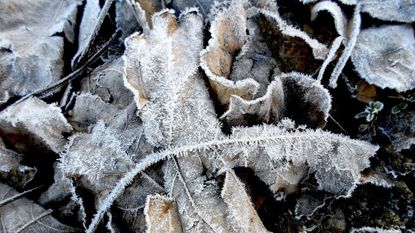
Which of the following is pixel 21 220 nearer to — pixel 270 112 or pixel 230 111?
pixel 230 111

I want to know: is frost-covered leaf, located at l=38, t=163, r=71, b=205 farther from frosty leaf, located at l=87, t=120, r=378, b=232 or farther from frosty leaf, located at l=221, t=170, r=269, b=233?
frosty leaf, located at l=221, t=170, r=269, b=233

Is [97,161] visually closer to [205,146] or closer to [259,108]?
[205,146]

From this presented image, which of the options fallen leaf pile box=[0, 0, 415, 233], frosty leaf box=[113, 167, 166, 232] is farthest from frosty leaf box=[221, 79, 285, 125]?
frosty leaf box=[113, 167, 166, 232]

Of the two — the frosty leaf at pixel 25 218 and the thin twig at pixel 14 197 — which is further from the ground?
the thin twig at pixel 14 197

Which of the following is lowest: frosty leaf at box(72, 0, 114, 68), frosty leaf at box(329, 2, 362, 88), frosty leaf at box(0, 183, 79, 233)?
frosty leaf at box(0, 183, 79, 233)

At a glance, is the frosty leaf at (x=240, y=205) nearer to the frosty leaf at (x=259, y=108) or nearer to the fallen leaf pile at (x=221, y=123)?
the fallen leaf pile at (x=221, y=123)

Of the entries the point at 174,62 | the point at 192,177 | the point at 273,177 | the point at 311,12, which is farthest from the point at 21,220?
the point at 311,12

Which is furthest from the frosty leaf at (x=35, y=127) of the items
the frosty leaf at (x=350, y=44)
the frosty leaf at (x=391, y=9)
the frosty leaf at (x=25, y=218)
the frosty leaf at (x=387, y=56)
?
the frosty leaf at (x=391, y=9)

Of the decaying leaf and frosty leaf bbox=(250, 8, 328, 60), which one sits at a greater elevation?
frosty leaf bbox=(250, 8, 328, 60)

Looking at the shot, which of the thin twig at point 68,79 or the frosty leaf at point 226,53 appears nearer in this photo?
the frosty leaf at point 226,53
